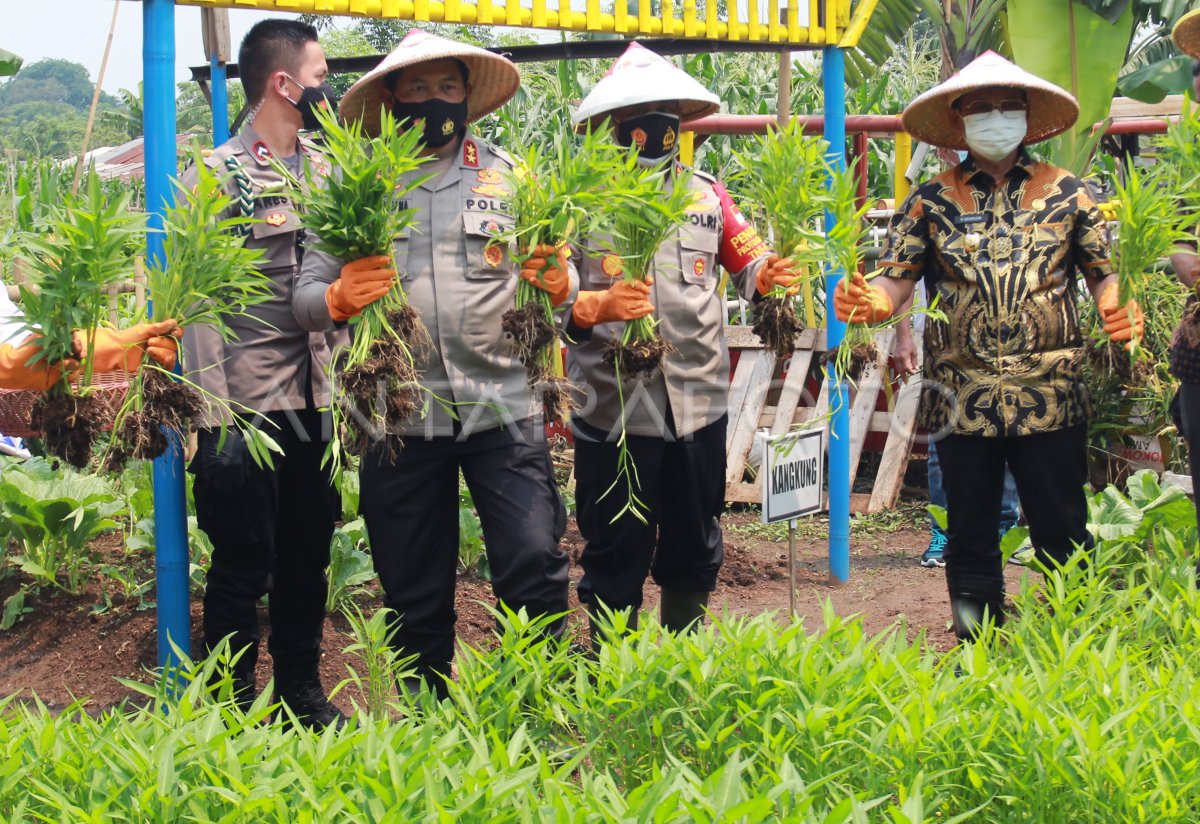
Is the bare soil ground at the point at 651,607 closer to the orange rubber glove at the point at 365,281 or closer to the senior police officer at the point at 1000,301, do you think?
the senior police officer at the point at 1000,301

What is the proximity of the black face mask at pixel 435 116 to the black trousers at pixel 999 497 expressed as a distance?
5.68ft

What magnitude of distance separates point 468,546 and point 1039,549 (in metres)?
2.26

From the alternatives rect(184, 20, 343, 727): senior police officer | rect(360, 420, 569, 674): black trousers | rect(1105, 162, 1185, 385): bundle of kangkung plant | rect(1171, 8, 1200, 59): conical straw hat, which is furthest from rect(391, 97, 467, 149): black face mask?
rect(1171, 8, 1200, 59): conical straw hat

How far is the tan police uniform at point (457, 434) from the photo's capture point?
139 inches

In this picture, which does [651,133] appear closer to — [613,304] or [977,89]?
[613,304]

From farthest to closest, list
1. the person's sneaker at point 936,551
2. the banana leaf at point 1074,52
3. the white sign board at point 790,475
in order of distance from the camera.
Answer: the banana leaf at point 1074,52
the person's sneaker at point 936,551
the white sign board at point 790,475

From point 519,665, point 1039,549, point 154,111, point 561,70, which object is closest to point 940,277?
point 1039,549

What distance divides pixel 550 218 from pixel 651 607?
2369mm

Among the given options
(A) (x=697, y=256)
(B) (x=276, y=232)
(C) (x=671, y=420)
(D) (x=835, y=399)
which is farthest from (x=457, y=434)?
(D) (x=835, y=399)

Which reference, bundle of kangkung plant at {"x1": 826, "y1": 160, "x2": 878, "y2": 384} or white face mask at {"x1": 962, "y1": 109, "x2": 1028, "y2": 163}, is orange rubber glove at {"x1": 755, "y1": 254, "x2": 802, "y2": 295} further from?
white face mask at {"x1": 962, "y1": 109, "x2": 1028, "y2": 163}

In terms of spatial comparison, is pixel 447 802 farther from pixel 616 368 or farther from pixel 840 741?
pixel 616 368

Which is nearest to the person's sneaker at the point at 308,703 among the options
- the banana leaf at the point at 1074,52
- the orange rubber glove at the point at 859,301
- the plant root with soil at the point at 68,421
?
the plant root with soil at the point at 68,421

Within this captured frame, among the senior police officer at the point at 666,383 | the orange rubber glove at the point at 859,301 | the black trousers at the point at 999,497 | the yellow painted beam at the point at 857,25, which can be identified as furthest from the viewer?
the yellow painted beam at the point at 857,25

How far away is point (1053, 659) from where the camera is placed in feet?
9.48
